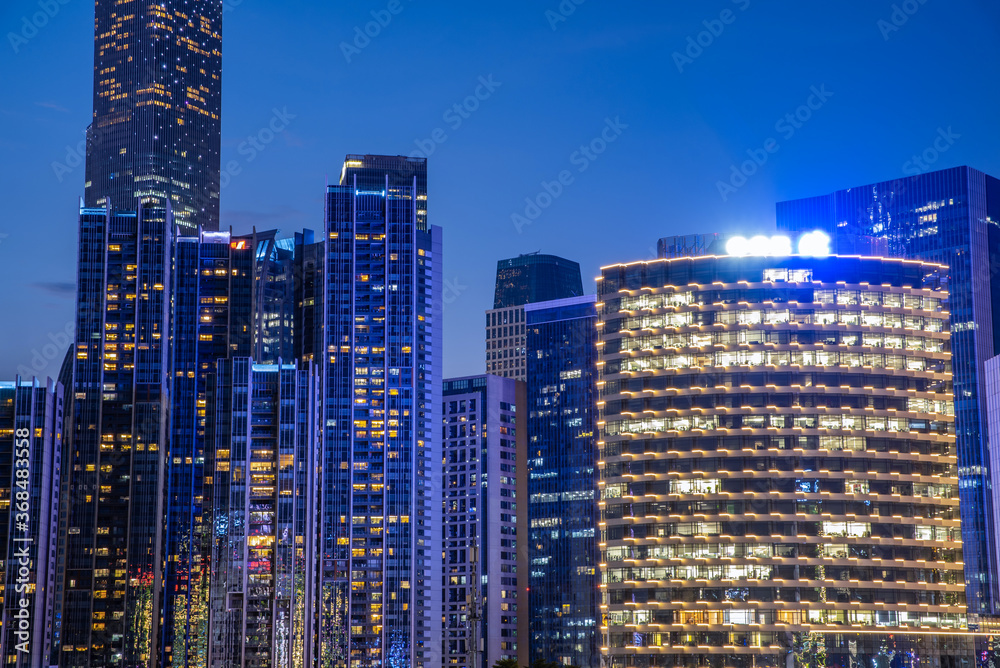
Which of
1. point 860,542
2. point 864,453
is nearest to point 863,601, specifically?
point 860,542

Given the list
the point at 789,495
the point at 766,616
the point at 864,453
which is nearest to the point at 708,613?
the point at 766,616

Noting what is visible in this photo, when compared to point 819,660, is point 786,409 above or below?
above

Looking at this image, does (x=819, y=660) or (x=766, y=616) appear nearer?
(x=819, y=660)

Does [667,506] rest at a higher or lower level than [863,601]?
higher

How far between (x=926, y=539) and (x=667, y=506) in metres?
37.3

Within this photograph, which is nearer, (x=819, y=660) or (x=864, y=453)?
(x=819, y=660)

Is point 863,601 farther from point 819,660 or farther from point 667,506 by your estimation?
point 667,506

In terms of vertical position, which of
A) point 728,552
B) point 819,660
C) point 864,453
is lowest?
point 819,660

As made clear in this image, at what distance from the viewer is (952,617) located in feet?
625

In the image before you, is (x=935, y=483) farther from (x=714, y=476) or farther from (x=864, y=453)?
(x=714, y=476)

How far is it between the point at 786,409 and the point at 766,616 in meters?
30.5

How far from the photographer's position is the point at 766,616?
18862cm

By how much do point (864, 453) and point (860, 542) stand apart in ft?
43.3

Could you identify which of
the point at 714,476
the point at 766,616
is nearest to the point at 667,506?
the point at 714,476
